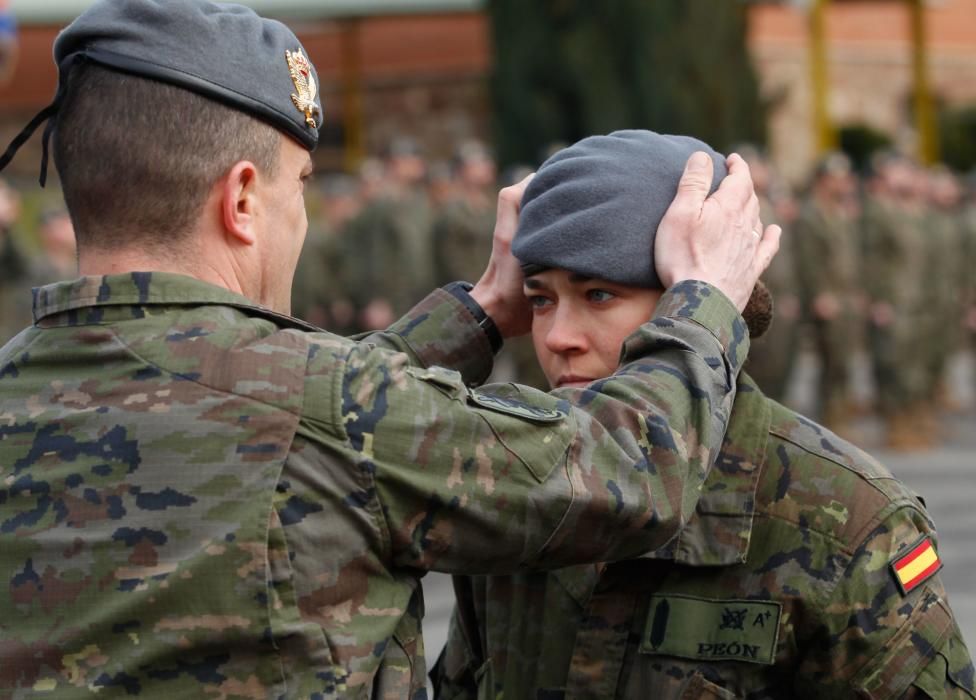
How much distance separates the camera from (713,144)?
63.1 ft

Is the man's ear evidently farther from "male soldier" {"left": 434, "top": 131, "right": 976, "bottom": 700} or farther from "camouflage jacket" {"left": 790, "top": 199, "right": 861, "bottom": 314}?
"camouflage jacket" {"left": 790, "top": 199, "right": 861, "bottom": 314}

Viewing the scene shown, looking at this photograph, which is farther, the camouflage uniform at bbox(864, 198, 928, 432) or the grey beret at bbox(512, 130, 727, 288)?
the camouflage uniform at bbox(864, 198, 928, 432)

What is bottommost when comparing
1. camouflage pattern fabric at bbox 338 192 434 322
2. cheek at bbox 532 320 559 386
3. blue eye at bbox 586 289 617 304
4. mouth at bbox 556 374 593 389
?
camouflage pattern fabric at bbox 338 192 434 322

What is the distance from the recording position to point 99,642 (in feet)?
6.19

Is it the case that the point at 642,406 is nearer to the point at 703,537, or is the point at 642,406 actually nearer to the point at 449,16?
the point at 703,537

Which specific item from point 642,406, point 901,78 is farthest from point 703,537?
point 901,78

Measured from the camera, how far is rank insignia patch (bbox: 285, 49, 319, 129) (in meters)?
2.14

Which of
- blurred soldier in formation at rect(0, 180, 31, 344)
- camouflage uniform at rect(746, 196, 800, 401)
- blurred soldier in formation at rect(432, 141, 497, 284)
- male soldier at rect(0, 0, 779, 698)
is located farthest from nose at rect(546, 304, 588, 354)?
blurred soldier in formation at rect(432, 141, 497, 284)

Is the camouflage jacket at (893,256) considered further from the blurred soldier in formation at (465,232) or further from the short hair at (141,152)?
the short hair at (141,152)

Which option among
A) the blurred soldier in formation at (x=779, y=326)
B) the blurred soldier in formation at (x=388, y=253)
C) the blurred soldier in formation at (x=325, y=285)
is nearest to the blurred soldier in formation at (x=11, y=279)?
the blurred soldier in formation at (x=388, y=253)

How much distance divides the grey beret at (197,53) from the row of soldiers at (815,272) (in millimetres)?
9374

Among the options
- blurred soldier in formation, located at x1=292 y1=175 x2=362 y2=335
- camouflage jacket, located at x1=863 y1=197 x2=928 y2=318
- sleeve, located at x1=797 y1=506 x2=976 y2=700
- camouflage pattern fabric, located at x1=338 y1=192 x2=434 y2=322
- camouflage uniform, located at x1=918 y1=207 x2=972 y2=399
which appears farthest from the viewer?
blurred soldier in formation, located at x1=292 y1=175 x2=362 y2=335

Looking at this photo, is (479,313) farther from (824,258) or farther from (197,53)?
(824,258)

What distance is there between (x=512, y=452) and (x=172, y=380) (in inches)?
16.5
